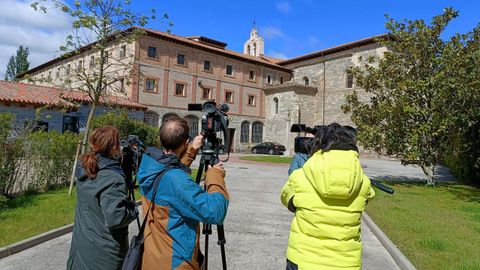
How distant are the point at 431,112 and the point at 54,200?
13.2 metres

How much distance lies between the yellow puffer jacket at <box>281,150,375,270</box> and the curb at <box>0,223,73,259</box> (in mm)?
4485

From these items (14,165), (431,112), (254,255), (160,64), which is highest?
(160,64)

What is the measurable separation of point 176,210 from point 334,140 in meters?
1.14

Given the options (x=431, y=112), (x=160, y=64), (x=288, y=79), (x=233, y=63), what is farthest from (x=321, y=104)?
(x=431, y=112)

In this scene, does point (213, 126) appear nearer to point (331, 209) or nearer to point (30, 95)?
point (331, 209)

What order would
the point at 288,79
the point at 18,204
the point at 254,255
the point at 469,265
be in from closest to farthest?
the point at 469,265, the point at 254,255, the point at 18,204, the point at 288,79

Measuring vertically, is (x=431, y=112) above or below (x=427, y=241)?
above

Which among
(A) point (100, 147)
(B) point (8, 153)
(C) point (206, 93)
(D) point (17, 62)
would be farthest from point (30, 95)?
(D) point (17, 62)

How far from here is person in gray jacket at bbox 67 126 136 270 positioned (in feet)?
8.63

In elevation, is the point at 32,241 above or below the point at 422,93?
below

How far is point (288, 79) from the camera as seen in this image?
4450 cm

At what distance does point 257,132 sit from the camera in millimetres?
41062

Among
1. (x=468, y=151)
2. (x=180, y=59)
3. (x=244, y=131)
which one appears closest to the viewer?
(x=468, y=151)

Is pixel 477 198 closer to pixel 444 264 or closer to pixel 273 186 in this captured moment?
pixel 273 186
